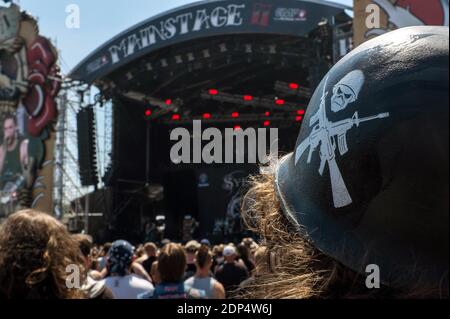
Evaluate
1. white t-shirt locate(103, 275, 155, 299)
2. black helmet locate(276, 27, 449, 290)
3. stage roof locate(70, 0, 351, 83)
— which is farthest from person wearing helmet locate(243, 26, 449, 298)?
stage roof locate(70, 0, 351, 83)

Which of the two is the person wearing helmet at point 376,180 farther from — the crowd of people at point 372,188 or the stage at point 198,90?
the stage at point 198,90

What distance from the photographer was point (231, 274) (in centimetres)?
490

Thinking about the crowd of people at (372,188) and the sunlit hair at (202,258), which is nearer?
the crowd of people at (372,188)

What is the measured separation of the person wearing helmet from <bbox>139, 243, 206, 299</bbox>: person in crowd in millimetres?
2157

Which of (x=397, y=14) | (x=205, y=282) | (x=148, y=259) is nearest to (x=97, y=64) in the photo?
(x=397, y=14)

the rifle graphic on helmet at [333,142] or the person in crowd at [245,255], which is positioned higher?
the rifle graphic on helmet at [333,142]

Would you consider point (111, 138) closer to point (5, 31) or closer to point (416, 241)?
point (5, 31)

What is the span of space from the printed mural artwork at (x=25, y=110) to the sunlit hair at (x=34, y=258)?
13279mm

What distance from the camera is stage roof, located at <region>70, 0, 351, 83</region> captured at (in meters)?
11.9

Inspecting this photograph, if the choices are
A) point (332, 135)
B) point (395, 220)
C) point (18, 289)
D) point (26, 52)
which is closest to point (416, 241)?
point (395, 220)

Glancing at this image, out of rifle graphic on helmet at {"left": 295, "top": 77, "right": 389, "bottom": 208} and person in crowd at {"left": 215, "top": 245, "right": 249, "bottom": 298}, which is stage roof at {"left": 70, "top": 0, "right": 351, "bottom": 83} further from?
rifle graphic on helmet at {"left": 295, "top": 77, "right": 389, "bottom": 208}

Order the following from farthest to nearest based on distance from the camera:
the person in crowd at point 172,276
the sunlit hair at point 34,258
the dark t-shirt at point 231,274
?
the dark t-shirt at point 231,274
the person in crowd at point 172,276
the sunlit hair at point 34,258

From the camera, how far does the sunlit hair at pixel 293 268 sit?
0.83m

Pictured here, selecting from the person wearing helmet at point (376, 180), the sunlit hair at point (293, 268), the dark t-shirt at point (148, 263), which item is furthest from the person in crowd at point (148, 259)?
the person wearing helmet at point (376, 180)
